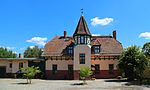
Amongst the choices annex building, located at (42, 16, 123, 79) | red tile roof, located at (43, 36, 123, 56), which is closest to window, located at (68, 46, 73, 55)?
annex building, located at (42, 16, 123, 79)

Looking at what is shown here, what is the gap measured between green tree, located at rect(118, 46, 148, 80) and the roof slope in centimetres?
1109

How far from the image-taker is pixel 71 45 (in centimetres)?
4212

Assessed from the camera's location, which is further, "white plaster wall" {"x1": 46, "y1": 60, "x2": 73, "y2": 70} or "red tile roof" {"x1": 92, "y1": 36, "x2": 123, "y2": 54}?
"red tile roof" {"x1": 92, "y1": 36, "x2": 123, "y2": 54}

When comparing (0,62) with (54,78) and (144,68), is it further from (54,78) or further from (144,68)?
(144,68)

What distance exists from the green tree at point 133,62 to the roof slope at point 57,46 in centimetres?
1109

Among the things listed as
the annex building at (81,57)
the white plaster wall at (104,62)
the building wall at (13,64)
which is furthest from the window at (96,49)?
the building wall at (13,64)

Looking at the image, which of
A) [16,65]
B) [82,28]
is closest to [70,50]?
[82,28]

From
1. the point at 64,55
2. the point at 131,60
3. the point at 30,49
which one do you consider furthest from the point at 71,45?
the point at 30,49

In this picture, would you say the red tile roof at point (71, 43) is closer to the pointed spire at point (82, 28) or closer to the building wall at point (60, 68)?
the building wall at point (60, 68)

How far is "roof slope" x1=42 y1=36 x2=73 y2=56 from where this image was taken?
Answer: 41.9 meters

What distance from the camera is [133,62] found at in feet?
112

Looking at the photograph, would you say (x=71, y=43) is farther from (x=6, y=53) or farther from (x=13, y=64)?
(x=6, y=53)

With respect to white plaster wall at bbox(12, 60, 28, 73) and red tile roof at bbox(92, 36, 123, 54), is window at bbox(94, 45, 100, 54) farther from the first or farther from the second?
white plaster wall at bbox(12, 60, 28, 73)

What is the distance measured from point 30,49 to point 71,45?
61.7 metres
